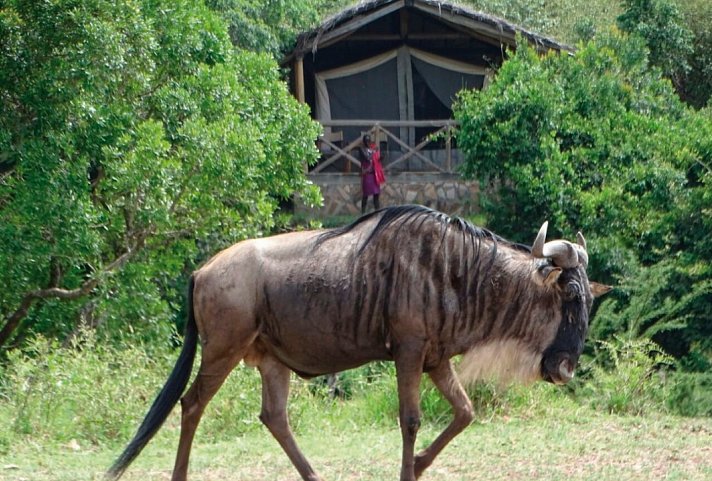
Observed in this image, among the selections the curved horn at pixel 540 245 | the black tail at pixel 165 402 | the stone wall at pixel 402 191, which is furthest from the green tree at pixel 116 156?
→ the stone wall at pixel 402 191

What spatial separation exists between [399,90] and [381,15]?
321 cm

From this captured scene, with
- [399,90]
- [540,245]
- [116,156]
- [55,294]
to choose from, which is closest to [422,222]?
[540,245]

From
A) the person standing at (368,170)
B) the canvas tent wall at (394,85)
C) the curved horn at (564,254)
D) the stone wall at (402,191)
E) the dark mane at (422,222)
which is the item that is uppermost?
the canvas tent wall at (394,85)

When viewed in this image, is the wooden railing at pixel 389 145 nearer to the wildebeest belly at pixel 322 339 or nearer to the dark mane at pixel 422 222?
the dark mane at pixel 422 222

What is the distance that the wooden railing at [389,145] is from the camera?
23484mm

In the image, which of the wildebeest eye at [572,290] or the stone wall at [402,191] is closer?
the wildebeest eye at [572,290]

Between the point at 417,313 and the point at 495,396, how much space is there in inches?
140

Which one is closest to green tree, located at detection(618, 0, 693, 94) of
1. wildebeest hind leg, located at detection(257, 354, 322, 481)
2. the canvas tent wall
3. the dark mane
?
the canvas tent wall

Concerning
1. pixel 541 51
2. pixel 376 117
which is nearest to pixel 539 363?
pixel 541 51

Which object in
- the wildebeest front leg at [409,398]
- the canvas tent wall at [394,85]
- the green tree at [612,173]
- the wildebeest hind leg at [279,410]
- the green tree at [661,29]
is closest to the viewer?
the wildebeest front leg at [409,398]

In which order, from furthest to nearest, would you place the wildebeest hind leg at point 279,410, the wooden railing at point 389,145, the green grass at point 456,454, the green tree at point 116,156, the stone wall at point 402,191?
the stone wall at point 402,191 < the wooden railing at point 389,145 < the green tree at point 116,156 < the green grass at point 456,454 < the wildebeest hind leg at point 279,410

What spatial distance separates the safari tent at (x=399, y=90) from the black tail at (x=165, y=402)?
50.8ft

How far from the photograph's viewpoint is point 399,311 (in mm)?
7430

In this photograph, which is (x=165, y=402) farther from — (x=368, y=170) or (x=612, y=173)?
(x=368, y=170)
